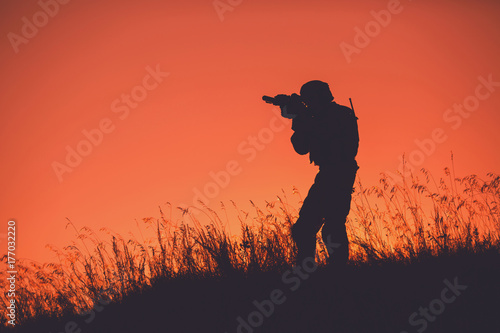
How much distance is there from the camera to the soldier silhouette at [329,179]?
3789 millimetres

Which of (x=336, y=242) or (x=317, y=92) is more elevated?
(x=317, y=92)

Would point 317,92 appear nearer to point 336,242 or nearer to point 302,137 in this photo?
point 302,137

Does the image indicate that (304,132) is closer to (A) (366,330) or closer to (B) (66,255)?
(A) (366,330)

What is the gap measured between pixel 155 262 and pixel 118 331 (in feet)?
4.17

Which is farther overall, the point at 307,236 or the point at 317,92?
the point at 317,92

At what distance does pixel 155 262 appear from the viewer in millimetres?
4734

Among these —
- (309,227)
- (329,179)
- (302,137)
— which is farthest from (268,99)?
(309,227)

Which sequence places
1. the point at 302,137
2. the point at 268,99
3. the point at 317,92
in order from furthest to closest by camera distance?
the point at 268,99 < the point at 317,92 < the point at 302,137

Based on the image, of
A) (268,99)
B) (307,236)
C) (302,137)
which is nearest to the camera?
(307,236)

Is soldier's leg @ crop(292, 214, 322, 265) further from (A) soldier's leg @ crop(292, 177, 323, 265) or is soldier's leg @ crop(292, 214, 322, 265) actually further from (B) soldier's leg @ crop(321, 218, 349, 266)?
(B) soldier's leg @ crop(321, 218, 349, 266)

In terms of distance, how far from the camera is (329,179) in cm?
379

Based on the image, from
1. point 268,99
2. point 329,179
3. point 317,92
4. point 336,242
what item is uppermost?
point 268,99

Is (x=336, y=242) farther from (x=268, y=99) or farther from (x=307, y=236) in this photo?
(x=268, y=99)

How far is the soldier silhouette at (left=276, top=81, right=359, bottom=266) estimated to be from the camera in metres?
3.79
